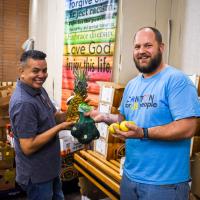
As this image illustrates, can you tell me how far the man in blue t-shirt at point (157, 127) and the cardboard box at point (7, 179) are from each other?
7.24 ft

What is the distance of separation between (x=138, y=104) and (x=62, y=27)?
9.24 feet

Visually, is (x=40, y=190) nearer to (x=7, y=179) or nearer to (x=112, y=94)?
(x=112, y=94)

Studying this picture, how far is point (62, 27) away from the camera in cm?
419

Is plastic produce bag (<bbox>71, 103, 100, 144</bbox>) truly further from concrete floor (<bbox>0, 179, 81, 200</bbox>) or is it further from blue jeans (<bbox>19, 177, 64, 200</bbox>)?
concrete floor (<bbox>0, 179, 81, 200</bbox>)

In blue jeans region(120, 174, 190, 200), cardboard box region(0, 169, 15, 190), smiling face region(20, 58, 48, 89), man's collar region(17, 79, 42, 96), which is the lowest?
cardboard box region(0, 169, 15, 190)

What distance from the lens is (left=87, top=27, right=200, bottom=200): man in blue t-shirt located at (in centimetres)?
152

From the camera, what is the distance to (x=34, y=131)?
1.94m

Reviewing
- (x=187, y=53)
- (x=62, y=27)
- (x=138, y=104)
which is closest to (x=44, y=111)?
(x=138, y=104)

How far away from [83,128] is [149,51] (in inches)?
26.9

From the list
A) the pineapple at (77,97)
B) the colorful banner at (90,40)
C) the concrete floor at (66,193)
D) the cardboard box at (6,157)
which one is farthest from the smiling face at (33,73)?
the concrete floor at (66,193)

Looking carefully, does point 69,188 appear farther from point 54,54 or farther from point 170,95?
point 170,95

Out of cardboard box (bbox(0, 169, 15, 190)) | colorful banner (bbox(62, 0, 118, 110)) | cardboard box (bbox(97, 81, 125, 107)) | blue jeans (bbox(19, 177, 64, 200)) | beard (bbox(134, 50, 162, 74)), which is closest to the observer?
beard (bbox(134, 50, 162, 74))

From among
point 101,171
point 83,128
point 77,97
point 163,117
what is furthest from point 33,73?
point 101,171

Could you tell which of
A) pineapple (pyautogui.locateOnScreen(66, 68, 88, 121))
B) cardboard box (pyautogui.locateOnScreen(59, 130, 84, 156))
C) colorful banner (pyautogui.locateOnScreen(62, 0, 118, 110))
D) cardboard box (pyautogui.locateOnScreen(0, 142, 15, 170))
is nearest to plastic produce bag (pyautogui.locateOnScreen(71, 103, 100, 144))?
pineapple (pyautogui.locateOnScreen(66, 68, 88, 121))
